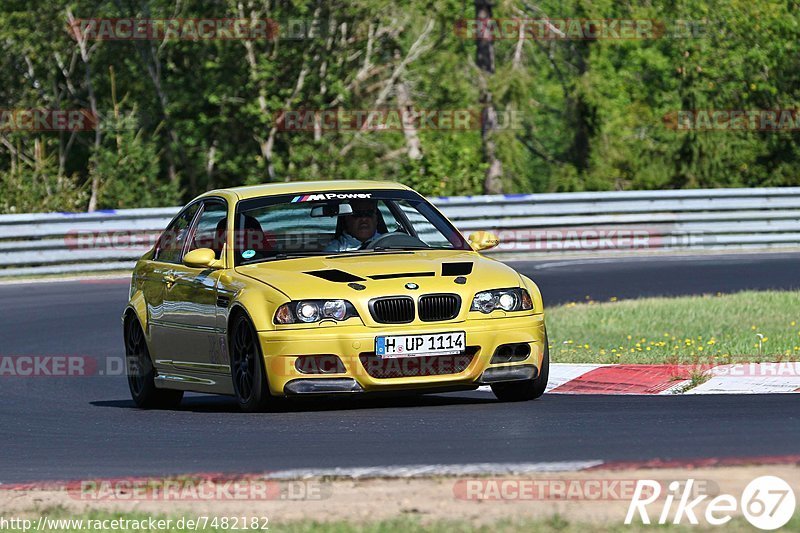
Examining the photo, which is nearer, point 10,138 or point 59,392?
point 59,392

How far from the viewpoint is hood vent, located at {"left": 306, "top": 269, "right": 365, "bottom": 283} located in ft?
31.7

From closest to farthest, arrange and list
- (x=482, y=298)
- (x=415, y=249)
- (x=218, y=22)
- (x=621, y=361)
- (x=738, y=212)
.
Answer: (x=482, y=298) < (x=415, y=249) < (x=621, y=361) < (x=738, y=212) < (x=218, y=22)

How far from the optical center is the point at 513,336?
384 inches

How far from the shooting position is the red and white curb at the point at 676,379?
10625 mm

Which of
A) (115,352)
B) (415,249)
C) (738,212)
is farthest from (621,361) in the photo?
(738,212)

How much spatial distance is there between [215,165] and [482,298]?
77.6ft

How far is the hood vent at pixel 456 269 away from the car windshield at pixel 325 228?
0.67 metres

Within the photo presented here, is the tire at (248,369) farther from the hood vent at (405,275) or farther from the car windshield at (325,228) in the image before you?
the hood vent at (405,275)

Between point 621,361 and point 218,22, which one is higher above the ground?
point 218,22

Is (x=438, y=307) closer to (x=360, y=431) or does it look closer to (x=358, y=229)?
(x=360, y=431)

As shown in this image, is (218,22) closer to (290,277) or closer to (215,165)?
(215,165)

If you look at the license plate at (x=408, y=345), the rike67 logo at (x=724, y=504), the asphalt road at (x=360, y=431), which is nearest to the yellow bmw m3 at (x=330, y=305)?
the license plate at (x=408, y=345)

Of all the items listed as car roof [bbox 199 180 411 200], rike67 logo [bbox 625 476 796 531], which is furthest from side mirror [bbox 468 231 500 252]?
rike67 logo [bbox 625 476 796 531]

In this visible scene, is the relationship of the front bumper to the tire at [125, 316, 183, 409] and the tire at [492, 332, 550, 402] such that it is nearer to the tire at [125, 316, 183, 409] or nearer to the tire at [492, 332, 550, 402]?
the tire at [492, 332, 550, 402]
